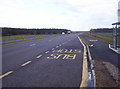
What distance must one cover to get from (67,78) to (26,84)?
167 cm

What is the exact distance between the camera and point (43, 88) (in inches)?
206

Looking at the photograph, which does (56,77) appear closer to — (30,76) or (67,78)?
(67,78)

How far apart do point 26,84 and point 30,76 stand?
1039mm

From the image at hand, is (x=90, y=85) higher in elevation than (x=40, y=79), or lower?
higher

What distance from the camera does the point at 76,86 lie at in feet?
17.8

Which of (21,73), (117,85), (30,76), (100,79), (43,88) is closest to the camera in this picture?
(43,88)

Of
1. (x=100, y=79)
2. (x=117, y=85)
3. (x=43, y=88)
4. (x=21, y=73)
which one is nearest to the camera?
(x=43, y=88)

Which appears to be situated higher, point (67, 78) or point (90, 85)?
point (90, 85)

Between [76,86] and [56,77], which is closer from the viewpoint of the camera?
[76,86]

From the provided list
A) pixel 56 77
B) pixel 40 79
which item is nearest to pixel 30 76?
pixel 40 79

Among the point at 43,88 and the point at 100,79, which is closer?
the point at 43,88

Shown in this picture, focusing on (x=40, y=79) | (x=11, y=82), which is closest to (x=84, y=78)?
(x=40, y=79)

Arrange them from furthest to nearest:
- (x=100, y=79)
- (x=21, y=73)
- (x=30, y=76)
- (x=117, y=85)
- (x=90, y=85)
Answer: (x=21, y=73) → (x=30, y=76) → (x=100, y=79) → (x=117, y=85) → (x=90, y=85)

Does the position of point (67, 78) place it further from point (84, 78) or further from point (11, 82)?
point (11, 82)
